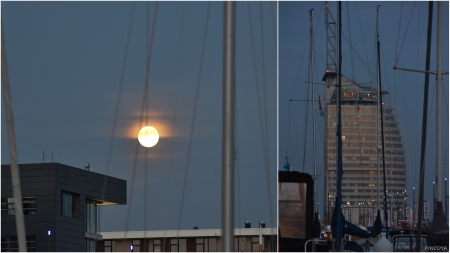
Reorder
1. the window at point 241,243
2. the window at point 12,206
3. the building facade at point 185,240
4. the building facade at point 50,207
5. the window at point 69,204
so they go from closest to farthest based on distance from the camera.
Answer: the window at point 12,206, the building facade at point 50,207, the window at point 69,204, the window at point 241,243, the building facade at point 185,240

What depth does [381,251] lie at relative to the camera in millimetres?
7191

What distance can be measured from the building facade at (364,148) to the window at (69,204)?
11629 mm

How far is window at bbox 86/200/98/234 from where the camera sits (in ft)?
112

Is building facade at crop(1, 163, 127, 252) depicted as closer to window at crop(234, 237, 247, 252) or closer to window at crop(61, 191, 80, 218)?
window at crop(61, 191, 80, 218)

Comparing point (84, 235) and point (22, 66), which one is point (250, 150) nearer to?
point (22, 66)

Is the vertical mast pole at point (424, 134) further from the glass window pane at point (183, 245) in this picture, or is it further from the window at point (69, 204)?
the glass window pane at point (183, 245)

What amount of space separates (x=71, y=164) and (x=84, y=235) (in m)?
3.48

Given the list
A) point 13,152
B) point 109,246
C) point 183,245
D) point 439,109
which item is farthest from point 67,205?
point 13,152

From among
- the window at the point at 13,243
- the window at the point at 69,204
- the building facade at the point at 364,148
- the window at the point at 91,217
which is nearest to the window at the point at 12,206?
the window at the point at 13,243

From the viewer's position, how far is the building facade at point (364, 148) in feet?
70.9

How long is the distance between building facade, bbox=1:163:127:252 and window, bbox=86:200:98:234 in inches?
23.9

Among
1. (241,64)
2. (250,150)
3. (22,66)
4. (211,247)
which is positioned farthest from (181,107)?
(211,247)

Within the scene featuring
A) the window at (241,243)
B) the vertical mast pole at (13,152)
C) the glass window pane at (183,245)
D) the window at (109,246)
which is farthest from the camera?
the glass window pane at (183,245)

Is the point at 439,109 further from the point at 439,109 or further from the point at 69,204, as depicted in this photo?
the point at 69,204
